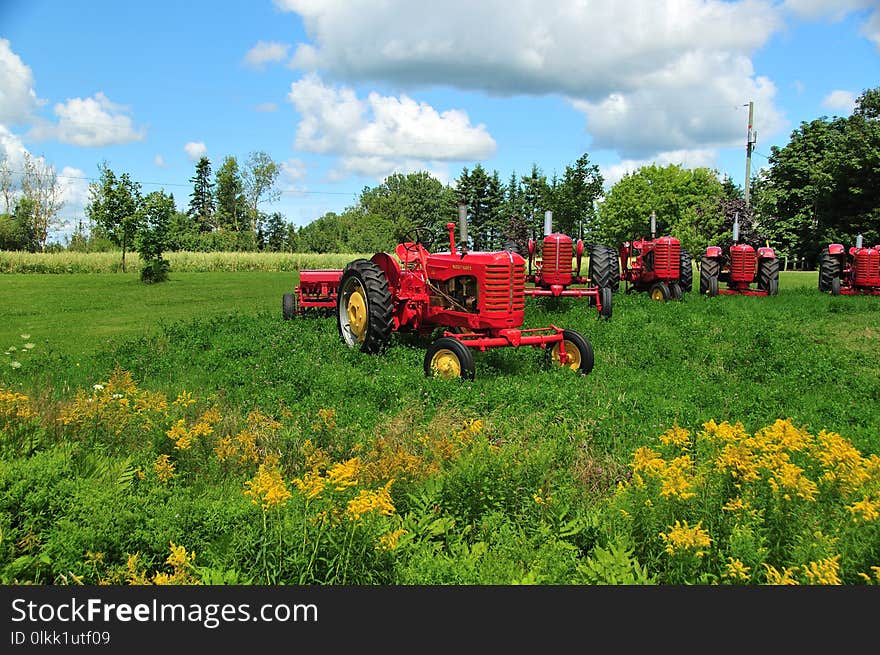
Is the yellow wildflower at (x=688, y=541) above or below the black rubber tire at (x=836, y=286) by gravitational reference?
below

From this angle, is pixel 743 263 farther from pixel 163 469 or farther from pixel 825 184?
pixel 825 184

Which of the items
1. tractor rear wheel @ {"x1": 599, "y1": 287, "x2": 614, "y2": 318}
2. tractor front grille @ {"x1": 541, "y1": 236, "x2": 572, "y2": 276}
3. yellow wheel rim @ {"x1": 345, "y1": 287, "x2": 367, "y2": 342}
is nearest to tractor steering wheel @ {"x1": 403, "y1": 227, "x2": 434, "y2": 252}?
yellow wheel rim @ {"x1": 345, "y1": 287, "x2": 367, "y2": 342}

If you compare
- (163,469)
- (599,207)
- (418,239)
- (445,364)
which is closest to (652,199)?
(599,207)

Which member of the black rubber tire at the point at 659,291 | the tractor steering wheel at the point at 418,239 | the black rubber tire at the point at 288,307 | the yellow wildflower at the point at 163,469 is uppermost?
the tractor steering wheel at the point at 418,239

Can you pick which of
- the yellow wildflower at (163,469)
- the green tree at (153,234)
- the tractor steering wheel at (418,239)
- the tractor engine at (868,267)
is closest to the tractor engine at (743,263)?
the tractor engine at (868,267)

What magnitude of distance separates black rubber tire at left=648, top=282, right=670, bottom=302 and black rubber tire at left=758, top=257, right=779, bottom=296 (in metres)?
3.82

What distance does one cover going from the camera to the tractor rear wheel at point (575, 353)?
826cm

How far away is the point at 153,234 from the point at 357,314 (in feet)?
64.4

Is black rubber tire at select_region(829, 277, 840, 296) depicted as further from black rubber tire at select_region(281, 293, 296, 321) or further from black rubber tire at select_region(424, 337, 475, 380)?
black rubber tire at select_region(424, 337, 475, 380)

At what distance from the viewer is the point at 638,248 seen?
63.7 ft

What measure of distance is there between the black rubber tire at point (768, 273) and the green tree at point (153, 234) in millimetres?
22044

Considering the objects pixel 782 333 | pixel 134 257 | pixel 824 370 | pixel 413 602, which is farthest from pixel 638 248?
pixel 134 257

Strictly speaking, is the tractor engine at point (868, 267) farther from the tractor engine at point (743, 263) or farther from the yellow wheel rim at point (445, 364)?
the yellow wheel rim at point (445, 364)

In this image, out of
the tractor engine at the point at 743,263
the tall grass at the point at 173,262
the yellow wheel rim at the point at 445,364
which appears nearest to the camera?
the yellow wheel rim at the point at 445,364
